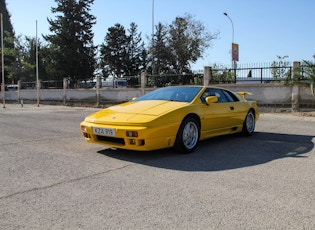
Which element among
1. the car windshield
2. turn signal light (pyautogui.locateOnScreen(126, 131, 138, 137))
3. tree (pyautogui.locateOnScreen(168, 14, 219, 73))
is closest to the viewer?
turn signal light (pyautogui.locateOnScreen(126, 131, 138, 137))

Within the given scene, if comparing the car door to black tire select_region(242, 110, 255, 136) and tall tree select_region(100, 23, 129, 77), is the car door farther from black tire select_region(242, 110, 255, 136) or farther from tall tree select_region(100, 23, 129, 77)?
tall tree select_region(100, 23, 129, 77)

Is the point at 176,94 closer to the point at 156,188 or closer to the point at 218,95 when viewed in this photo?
the point at 218,95

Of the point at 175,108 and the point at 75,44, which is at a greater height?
the point at 75,44

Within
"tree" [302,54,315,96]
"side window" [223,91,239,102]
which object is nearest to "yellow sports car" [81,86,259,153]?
"side window" [223,91,239,102]

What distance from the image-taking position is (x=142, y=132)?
495 cm

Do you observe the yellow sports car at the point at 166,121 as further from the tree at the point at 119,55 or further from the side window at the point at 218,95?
the tree at the point at 119,55

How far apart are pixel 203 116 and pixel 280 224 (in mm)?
3367

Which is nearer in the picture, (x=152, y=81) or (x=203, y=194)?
(x=203, y=194)

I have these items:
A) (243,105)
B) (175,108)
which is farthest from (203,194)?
(243,105)

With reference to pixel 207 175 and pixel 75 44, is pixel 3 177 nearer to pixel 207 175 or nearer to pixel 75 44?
pixel 207 175

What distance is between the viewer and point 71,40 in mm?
46562

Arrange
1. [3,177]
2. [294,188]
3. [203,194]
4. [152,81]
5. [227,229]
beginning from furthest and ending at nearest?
[152,81] < [3,177] < [294,188] < [203,194] < [227,229]

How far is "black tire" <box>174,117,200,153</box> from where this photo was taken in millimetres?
5449

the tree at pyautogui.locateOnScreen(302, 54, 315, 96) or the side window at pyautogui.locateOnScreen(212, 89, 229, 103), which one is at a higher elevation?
the tree at pyautogui.locateOnScreen(302, 54, 315, 96)
